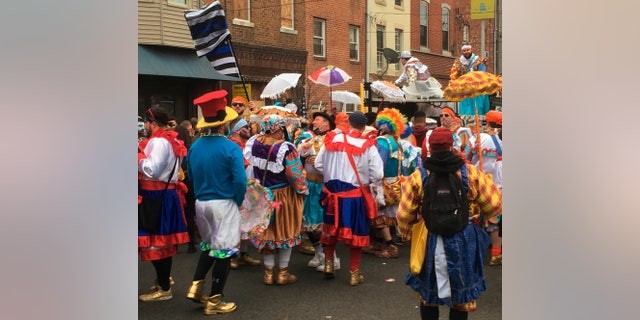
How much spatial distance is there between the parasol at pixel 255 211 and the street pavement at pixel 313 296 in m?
0.78

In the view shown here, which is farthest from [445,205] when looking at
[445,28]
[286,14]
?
[445,28]

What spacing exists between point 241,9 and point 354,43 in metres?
7.12

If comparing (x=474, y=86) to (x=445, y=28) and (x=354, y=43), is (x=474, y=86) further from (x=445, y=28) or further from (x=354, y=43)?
(x=445, y=28)

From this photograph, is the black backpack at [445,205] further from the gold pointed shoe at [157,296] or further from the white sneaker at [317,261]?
the white sneaker at [317,261]

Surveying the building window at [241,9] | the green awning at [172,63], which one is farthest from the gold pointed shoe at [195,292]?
the building window at [241,9]

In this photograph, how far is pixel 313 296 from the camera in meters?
6.49

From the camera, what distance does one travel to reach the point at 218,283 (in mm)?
5754

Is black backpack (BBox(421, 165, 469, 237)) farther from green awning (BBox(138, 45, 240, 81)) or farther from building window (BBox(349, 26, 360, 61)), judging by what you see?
Result: building window (BBox(349, 26, 360, 61))

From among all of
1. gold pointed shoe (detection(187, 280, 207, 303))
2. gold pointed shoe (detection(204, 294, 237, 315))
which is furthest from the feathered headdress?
gold pointed shoe (detection(187, 280, 207, 303))

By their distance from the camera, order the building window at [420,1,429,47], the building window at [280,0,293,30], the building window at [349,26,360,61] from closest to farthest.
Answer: the building window at [280,0,293,30]
the building window at [349,26,360,61]
the building window at [420,1,429,47]

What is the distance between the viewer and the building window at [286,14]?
22.1 metres

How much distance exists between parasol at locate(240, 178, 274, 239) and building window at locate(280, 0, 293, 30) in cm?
1669

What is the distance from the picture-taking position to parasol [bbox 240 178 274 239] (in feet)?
20.6

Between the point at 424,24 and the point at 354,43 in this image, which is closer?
the point at 354,43
